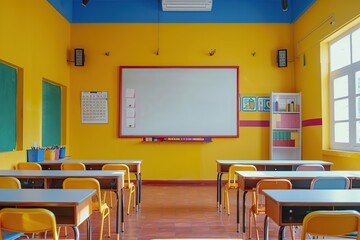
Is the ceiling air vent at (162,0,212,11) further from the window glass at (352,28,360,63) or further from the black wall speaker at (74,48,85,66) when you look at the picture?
the window glass at (352,28,360,63)

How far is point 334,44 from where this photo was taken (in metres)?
6.00

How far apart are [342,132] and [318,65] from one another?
1346 mm

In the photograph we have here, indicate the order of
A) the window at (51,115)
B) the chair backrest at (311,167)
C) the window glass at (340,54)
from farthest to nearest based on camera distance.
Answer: the window at (51,115), the window glass at (340,54), the chair backrest at (311,167)

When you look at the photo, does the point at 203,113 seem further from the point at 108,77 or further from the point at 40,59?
the point at 40,59

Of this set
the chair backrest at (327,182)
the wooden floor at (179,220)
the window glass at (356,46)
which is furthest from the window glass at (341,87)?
the chair backrest at (327,182)

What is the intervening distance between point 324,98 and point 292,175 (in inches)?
119

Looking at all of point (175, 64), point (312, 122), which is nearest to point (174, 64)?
point (175, 64)

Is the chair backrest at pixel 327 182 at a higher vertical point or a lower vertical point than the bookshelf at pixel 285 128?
lower

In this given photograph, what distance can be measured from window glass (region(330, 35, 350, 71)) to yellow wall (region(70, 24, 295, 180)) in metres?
1.48

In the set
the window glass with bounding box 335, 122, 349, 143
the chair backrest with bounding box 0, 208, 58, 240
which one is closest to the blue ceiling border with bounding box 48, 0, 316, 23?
the window glass with bounding box 335, 122, 349, 143

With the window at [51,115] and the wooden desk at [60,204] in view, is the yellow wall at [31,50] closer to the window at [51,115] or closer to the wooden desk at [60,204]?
the window at [51,115]

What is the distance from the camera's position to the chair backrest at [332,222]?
1.93m

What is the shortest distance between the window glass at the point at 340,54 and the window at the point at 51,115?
515 centimetres

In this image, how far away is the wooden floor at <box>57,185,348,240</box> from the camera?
12.6 ft
